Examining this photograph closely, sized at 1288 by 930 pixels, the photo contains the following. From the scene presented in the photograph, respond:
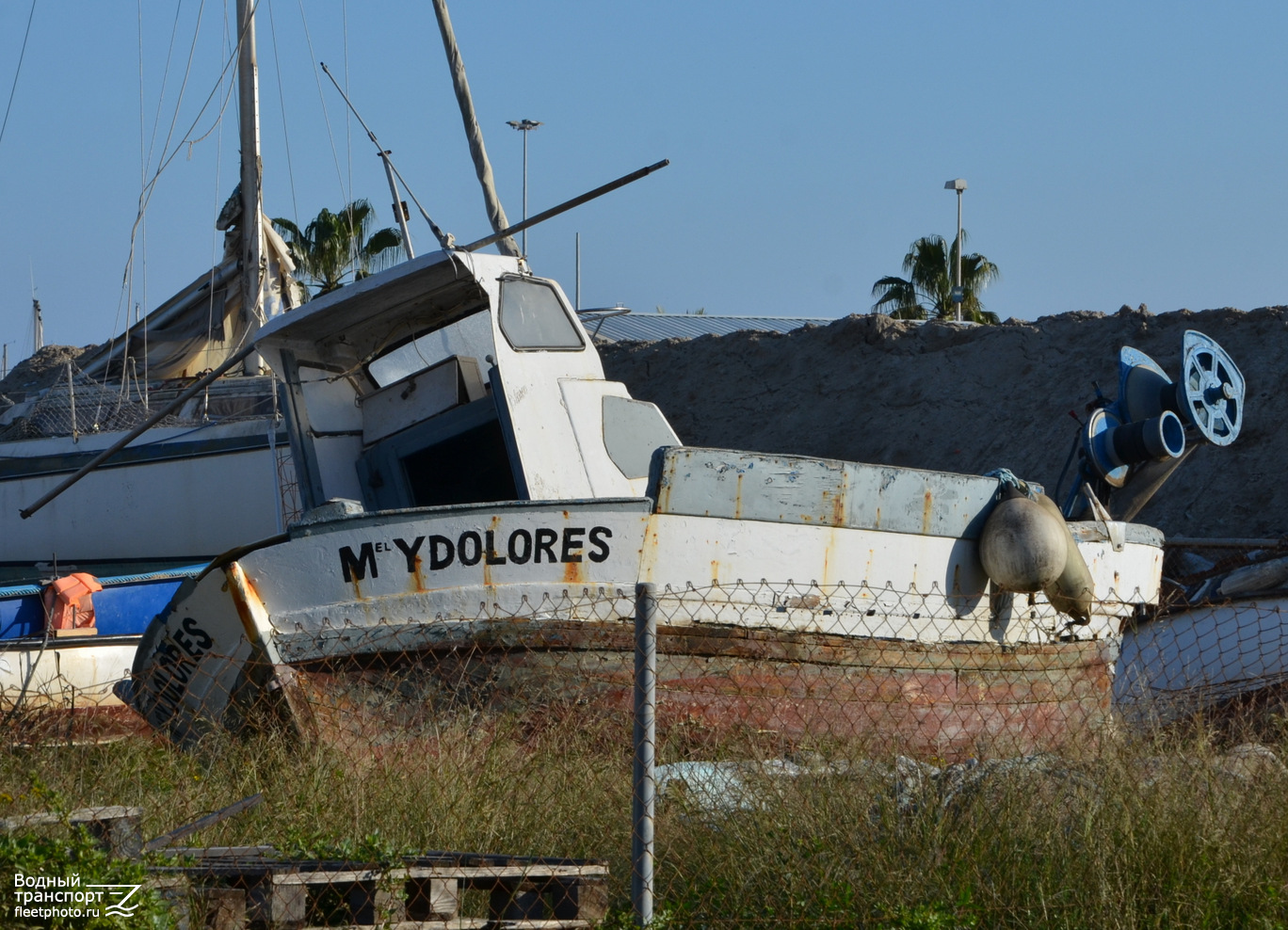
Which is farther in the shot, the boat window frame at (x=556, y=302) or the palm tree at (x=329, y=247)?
the palm tree at (x=329, y=247)

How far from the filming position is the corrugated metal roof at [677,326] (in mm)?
29422

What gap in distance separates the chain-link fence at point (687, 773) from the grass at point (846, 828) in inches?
0.5

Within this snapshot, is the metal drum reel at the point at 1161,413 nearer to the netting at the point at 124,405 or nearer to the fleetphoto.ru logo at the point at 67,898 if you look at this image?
the fleetphoto.ru logo at the point at 67,898

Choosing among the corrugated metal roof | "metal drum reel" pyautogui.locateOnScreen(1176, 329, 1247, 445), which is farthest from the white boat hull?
the corrugated metal roof

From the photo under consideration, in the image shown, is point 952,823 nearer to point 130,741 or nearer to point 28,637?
point 130,741

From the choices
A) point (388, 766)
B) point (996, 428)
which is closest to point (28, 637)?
point (388, 766)

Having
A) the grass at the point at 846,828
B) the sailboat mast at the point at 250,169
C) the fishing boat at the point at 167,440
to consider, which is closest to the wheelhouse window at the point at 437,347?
the fishing boat at the point at 167,440

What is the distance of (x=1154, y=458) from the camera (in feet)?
27.8

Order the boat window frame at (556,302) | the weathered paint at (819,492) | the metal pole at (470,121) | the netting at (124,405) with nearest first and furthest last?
the weathered paint at (819,492)
the boat window frame at (556,302)
the metal pole at (470,121)
the netting at (124,405)

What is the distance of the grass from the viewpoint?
3889 millimetres

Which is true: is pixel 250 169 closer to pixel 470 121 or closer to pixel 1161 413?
pixel 470 121

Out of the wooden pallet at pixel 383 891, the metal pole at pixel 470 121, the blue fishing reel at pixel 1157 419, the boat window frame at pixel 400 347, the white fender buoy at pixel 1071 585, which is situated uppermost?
the metal pole at pixel 470 121

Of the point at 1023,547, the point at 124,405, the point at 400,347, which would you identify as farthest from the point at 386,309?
the point at 124,405

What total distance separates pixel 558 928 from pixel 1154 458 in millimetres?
6071
